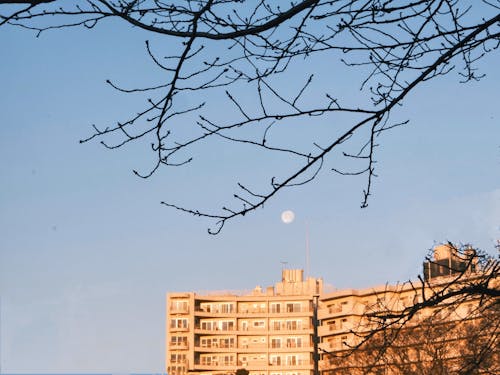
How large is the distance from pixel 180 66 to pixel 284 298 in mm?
99911

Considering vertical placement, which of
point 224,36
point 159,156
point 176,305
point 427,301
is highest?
point 176,305

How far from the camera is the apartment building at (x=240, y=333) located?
10212 centimetres

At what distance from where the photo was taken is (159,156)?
5473 millimetres

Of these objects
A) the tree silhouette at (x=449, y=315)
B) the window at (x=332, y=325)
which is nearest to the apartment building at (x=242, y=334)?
the window at (x=332, y=325)

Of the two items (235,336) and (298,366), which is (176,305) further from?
(298,366)

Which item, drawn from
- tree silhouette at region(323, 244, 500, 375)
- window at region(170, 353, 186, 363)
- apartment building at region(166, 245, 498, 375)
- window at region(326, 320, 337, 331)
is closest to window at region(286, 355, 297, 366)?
apartment building at region(166, 245, 498, 375)

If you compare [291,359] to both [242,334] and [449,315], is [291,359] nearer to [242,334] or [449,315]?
[242,334]

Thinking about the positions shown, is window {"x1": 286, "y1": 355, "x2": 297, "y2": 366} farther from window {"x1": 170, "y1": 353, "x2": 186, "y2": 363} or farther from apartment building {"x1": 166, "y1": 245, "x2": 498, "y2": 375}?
window {"x1": 170, "y1": 353, "x2": 186, "y2": 363}

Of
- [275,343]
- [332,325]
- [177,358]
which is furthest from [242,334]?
[332,325]

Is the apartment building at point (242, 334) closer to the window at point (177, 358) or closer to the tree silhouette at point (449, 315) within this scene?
the window at point (177, 358)

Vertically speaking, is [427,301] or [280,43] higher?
[280,43]

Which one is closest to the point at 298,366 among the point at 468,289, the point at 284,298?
the point at 284,298

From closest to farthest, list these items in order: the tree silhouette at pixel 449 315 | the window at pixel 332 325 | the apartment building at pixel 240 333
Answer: the tree silhouette at pixel 449 315, the window at pixel 332 325, the apartment building at pixel 240 333

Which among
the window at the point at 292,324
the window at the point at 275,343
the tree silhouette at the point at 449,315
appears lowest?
the tree silhouette at the point at 449,315
